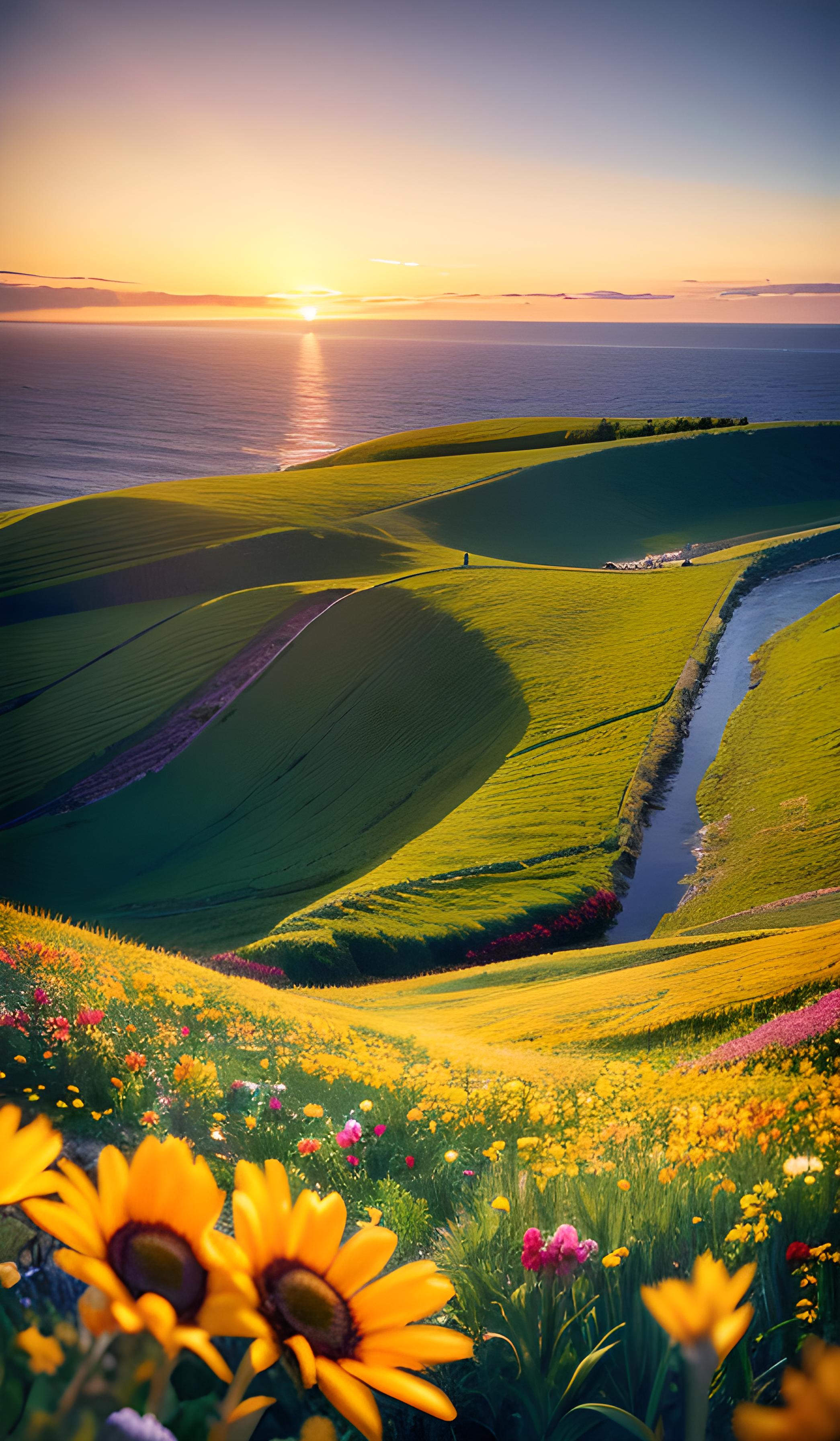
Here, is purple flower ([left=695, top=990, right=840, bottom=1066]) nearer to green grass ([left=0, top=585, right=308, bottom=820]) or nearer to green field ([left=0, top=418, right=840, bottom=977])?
green field ([left=0, top=418, right=840, bottom=977])

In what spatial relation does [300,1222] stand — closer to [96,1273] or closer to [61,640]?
[96,1273]

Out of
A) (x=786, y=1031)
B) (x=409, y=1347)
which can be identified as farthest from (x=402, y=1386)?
(x=786, y=1031)

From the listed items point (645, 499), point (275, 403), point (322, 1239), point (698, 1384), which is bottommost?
point (698, 1384)

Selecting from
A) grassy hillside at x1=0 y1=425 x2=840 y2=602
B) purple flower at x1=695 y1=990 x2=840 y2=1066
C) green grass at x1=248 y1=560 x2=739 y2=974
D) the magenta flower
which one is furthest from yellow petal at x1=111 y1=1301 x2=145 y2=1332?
grassy hillside at x1=0 y1=425 x2=840 y2=602

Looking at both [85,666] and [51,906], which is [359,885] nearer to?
[51,906]

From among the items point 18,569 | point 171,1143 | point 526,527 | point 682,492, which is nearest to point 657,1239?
point 171,1143

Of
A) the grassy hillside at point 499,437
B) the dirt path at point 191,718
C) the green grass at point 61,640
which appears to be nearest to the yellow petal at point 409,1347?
the dirt path at point 191,718

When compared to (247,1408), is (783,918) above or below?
below
